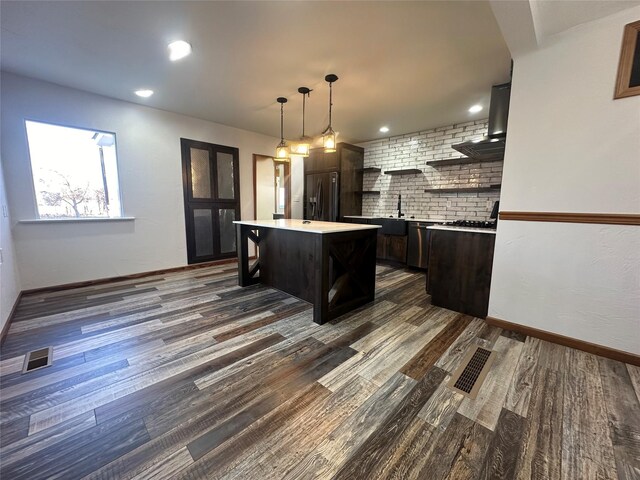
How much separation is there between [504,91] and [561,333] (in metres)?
2.48

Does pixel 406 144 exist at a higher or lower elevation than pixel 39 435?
higher

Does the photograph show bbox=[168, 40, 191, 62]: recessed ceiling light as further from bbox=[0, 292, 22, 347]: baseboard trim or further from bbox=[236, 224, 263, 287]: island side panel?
bbox=[0, 292, 22, 347]: baseboard trim

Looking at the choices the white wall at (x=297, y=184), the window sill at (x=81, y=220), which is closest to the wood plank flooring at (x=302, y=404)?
the window sill at (x=81, y=220)

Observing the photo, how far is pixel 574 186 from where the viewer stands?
2029 millimetres

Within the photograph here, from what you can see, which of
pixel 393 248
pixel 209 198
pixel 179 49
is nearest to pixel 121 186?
pixel 209 198

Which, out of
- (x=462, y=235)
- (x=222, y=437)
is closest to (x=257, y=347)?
(x=222, y=437)

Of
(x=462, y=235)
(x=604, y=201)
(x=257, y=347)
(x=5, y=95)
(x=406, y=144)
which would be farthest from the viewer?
(x=406, y=144)

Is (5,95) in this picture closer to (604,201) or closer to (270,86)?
(270,86)

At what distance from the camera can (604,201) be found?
1.92 meters

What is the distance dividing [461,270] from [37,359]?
12.5 feet

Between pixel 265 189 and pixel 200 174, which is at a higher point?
pixel 200 174

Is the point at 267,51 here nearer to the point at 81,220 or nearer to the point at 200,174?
the point at 200,174

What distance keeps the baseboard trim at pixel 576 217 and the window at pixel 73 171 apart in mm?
5091

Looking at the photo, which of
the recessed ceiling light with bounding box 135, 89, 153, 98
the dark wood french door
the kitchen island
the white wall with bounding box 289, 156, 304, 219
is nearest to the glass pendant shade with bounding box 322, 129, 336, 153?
the kitchen island
